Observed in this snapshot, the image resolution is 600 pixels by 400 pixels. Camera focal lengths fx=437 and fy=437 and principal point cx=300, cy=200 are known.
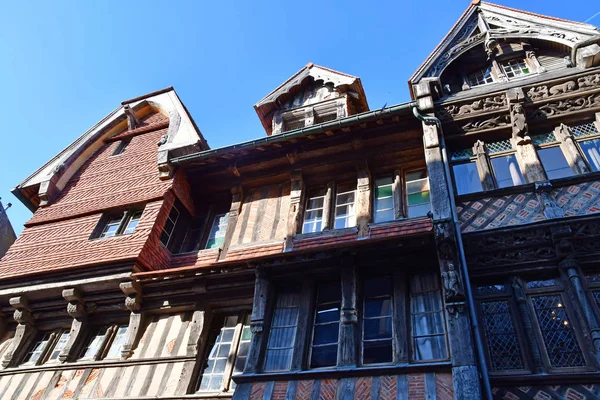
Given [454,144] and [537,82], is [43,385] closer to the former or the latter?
[454,144]

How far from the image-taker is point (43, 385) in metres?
8.59

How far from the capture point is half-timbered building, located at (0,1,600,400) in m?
6.51

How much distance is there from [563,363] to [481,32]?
327 inches

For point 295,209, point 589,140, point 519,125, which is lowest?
point 295,209

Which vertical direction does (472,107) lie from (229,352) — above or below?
above

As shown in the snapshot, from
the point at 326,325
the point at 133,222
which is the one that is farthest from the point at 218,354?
the point at 133,222

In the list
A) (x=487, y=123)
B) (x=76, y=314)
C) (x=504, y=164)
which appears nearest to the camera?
(x=504, y=164)

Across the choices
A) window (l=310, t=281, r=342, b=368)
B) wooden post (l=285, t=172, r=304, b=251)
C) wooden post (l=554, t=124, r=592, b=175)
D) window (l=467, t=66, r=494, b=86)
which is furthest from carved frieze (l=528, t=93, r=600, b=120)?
window (l=310, t=281, r=342, b=368)

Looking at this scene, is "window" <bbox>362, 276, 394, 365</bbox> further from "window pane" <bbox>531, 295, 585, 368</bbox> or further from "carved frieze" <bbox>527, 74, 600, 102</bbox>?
"carved frieze" <bbox>527, 74, 600, 102</bbox>

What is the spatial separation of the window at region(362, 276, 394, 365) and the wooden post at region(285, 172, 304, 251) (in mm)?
1967

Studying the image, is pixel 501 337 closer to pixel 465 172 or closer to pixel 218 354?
pixel 465 172

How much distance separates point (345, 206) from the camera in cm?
955

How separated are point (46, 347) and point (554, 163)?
36.2 ft

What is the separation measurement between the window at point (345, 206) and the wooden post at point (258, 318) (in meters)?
2.01
